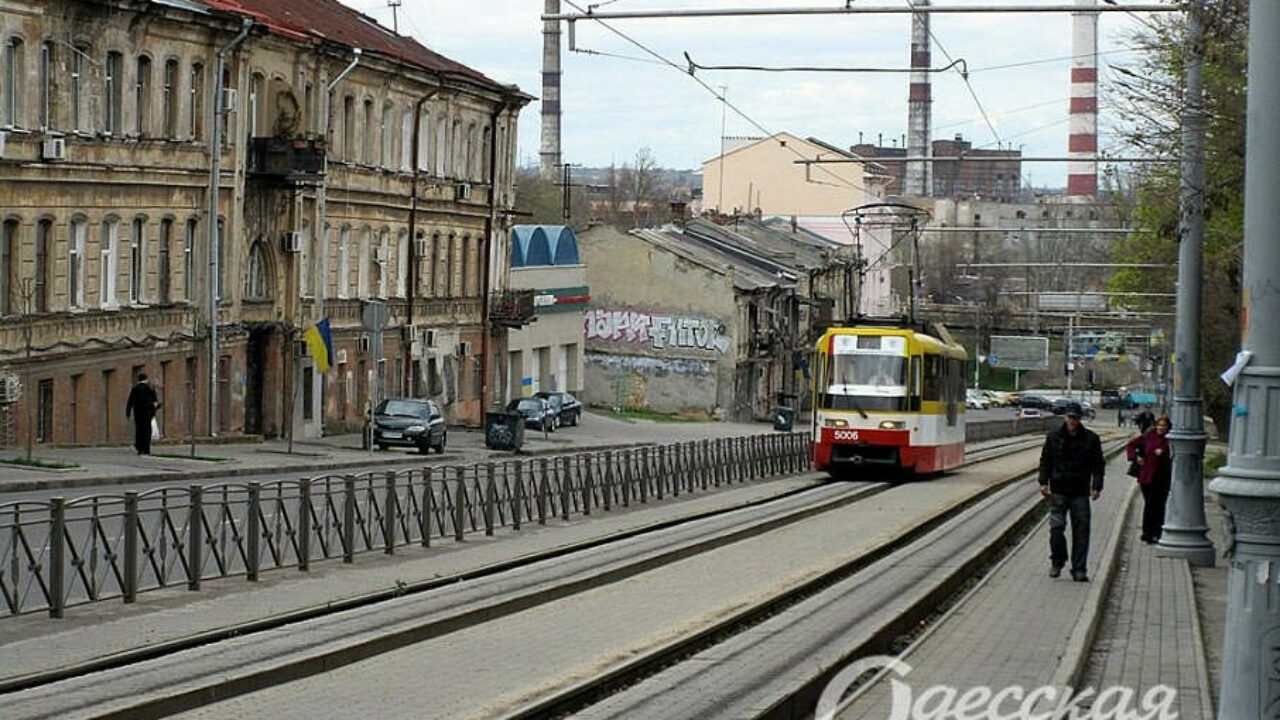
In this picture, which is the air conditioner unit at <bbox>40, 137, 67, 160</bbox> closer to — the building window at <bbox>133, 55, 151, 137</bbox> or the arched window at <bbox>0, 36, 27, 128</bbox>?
the arched window at <bbox>0, 36, 27, 128</bbox>

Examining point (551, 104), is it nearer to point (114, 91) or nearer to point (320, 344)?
point (114, 91)

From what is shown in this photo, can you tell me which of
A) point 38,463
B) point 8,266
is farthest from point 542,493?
point 8,266

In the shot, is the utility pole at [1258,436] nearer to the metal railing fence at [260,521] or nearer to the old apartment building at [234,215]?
the metal railing fence at [260,521]

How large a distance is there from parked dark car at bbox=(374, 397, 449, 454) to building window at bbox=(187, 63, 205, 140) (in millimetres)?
8037

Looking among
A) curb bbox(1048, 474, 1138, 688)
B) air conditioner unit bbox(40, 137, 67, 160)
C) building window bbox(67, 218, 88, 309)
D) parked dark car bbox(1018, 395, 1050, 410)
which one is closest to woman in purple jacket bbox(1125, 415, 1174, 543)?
curb bbox(1048, 474, 1138, 688)

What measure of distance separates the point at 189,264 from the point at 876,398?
15.0 metres

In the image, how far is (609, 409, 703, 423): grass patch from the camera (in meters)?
80.9

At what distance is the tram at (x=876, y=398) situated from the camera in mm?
40281

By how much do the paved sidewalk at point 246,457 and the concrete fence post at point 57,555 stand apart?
40.2ft

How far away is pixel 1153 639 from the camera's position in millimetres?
16234

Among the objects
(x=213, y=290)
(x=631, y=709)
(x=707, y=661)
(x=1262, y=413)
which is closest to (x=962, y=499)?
(x=213, y=290)

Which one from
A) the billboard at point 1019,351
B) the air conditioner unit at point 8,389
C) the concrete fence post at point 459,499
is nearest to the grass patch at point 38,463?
the air conditioner unit at point 8,389

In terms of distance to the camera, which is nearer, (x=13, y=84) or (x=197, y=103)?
(x=13, y=84)

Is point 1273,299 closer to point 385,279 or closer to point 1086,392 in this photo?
point 385,279
